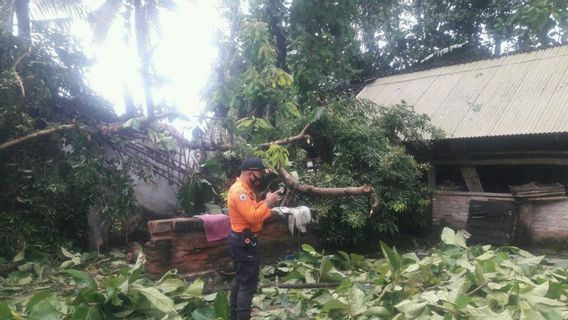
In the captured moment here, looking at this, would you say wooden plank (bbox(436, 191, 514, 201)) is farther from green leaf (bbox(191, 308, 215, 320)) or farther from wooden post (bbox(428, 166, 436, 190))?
green leaf (bbox(191, 308, 215, 320))

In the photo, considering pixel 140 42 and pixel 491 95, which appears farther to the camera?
pixel 140 42

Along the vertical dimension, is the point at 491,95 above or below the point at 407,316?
above

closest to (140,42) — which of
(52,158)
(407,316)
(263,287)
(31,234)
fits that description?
(52,158)

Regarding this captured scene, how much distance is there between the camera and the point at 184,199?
6.75 metres

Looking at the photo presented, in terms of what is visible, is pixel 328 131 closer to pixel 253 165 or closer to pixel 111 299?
pixel 253 165

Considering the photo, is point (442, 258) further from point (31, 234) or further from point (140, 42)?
point (140, 42)

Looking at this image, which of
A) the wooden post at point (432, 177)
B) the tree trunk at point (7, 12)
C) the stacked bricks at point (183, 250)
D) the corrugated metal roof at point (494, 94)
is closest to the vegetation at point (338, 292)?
the stacked bricks at point (183, 250)

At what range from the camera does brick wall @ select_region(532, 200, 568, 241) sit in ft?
24.5

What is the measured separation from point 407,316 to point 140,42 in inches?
346

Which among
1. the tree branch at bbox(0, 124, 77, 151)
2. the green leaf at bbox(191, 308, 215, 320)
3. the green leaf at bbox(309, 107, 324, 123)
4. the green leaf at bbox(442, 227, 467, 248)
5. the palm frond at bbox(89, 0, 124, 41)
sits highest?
the palm frond at bbox(89, 0, 124, 41)

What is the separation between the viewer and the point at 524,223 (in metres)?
7.79

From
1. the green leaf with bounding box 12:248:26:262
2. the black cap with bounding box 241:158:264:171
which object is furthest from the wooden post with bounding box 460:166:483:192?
the green leaf with bounding box 12:248:26:262

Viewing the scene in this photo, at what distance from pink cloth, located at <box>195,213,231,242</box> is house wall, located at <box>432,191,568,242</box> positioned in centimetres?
512

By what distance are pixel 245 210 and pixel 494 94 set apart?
7.25m
